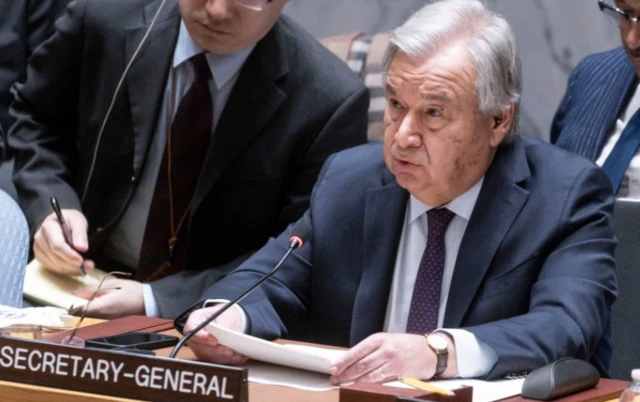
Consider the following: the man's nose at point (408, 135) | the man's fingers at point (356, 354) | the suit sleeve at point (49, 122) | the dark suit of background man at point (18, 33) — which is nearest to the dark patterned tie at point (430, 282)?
the man's nose at point (408, 135)

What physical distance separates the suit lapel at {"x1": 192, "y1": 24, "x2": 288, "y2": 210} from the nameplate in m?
1.35

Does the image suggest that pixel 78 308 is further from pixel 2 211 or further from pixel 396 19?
pixel 396 19

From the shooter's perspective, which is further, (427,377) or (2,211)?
(2,211)

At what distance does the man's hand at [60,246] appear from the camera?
2.89 metres

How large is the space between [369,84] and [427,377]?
1.95 meters

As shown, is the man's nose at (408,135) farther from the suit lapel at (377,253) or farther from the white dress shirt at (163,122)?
the white dress shirt at (163,122)

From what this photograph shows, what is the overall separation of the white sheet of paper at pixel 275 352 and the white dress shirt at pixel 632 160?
1.37 metres

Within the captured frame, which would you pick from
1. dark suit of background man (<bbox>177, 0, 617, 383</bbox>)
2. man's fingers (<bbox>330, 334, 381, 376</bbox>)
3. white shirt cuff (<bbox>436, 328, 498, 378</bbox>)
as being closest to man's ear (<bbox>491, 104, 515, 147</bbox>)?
dark suit of background man (<bbox>177, 0, 617, 383</bbox>)

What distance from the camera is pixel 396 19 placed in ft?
13.3

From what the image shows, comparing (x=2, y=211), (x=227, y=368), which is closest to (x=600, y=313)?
(x=227, y=368)

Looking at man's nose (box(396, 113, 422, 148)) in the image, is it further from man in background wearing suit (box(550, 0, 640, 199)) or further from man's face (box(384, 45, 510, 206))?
man in background wearing suit (box(550, 0, 640, 199))

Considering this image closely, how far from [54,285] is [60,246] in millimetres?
115

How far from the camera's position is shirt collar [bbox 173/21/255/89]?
3.20 m

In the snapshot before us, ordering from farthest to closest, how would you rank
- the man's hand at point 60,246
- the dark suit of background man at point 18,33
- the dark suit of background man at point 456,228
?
the dark suit of background man at point 18,33, the man's hand at point 60,246, the dark suit of background man at point 456,228
